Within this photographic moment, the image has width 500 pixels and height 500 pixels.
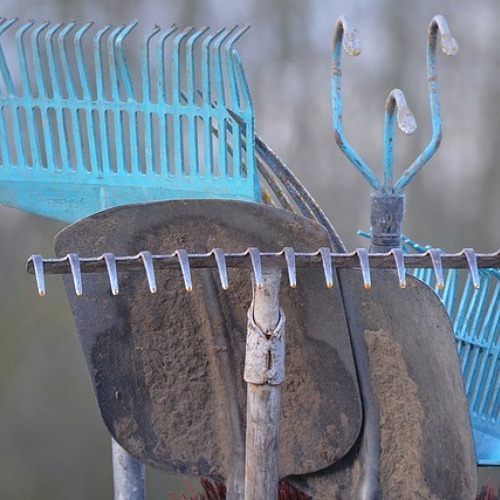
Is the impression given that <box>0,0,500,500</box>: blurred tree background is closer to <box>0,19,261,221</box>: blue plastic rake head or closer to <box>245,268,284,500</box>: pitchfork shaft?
<box>0,19,261,221</box>: blue plastic rake head

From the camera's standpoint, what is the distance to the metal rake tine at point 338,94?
1267mm

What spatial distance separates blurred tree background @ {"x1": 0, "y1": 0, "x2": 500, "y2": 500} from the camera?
234 cm

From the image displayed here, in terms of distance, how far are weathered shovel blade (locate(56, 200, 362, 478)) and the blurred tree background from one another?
114 cm

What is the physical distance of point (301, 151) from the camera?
242cm

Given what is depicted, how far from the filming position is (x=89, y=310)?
1.27 m

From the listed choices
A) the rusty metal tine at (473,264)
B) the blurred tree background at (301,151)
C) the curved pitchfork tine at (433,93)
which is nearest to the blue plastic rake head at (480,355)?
the curved pitchfork tine at (433,93)

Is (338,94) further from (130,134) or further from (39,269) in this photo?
(39,269)

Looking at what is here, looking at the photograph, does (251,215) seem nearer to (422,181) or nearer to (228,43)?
(228,43)

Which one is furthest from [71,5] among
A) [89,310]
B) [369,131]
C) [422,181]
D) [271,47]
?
[89,310]

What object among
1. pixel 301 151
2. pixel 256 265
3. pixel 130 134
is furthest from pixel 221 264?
pixel 301 151

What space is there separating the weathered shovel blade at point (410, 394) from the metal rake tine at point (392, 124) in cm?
14

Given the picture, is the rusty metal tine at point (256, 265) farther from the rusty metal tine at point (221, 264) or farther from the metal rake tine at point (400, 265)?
the metal rake tine at point (400, 265)

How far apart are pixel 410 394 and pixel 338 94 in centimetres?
40

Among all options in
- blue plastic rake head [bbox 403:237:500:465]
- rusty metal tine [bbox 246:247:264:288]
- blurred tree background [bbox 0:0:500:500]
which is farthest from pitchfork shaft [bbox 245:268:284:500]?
blurred tree background [bbox 0:0:500:500]
